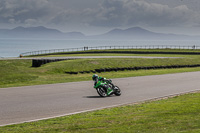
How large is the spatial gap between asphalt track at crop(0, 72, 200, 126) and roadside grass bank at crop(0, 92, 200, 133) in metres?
1.17

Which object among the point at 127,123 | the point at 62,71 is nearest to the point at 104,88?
the point at 127,123

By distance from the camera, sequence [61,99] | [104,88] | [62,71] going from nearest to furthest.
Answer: [61,99] → [104,88] → [62,71]

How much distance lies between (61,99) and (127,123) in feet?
20.5

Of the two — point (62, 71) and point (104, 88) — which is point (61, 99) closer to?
point (104, 88)

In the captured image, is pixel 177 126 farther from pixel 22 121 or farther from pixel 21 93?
pixel 21 93

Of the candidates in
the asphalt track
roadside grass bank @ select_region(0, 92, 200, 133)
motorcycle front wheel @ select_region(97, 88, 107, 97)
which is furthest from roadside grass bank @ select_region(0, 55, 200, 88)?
roadside grass bank @ select_region(0, 92, 200, 133)

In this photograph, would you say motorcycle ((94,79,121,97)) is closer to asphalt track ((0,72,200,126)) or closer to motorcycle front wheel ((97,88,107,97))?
motorcycle front wheel ((97,88,107,97))

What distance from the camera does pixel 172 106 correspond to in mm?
11742

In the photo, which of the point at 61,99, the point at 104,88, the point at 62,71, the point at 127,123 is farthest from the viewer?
the point at 62,71

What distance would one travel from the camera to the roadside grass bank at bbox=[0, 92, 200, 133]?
26.8 ft

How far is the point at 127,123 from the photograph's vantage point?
8.98 metres

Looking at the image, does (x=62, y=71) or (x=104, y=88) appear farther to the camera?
(x=62, y=71)

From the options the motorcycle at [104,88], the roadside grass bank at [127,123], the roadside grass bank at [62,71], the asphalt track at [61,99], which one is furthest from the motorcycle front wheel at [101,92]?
the roadside grass bank at [62,71]

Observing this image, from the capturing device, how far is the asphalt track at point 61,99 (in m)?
11.5
